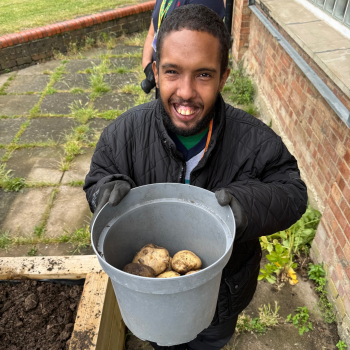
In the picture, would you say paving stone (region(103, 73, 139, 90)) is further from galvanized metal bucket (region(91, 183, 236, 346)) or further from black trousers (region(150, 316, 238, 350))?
galvanized metal bucket (region(91, 183, 236, 346))

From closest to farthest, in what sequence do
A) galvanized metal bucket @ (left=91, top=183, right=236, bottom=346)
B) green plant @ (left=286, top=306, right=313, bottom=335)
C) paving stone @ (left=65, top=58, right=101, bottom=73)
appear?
galvanized metal bucket @ (left=91, top=183, right=236, bottom=346) < green plant @ (left=286, top=306, right=313, bottom=335) < paving stone @ (left=65, top=58, right=101, bottom=73)

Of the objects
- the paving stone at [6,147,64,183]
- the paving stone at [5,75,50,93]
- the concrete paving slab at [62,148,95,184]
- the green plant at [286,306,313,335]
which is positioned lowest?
the paving stone at [5,75,50,93]

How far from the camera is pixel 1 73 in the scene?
6.17m

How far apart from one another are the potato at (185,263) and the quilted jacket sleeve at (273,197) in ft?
0.63

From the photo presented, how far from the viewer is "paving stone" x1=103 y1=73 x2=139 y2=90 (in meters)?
5.58

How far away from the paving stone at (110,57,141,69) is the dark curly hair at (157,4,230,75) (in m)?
5.05

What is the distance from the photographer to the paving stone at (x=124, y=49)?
6832 millimetres

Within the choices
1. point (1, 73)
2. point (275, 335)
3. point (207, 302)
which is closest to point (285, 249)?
point (275, 335)

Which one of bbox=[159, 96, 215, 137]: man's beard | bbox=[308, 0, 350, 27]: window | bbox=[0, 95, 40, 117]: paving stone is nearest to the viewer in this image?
bbox=[159, 96, 215, 137]: man's beard

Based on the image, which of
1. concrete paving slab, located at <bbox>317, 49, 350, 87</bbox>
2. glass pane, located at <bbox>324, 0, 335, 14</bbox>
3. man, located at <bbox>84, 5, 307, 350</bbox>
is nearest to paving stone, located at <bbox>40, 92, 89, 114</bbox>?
glass pane, located at <bbox>324, 0, 335, 14</bbox>

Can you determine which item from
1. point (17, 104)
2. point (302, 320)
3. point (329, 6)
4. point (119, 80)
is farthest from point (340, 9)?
point (17, 104)

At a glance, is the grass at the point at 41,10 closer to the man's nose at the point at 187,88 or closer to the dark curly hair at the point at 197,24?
the dark curly hair at the point at 197,24

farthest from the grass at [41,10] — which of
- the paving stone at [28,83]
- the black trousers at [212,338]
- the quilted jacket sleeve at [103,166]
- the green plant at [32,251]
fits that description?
the black trousers at [212,338]

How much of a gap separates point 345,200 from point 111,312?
5.33 ft
